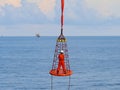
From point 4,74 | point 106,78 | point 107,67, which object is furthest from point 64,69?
point 107,67

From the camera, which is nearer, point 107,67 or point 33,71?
point 33,71

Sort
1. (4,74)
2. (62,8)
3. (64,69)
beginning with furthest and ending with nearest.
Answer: (4,74)
(64,69)
(62,8)

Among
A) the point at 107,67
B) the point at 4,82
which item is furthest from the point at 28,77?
the point at 107,67

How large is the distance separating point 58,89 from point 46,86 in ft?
20.5

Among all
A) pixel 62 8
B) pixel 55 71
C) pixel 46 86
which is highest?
pixel 62 8

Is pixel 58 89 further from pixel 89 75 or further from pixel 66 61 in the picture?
pixel 66 61

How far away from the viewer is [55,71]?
30859mm

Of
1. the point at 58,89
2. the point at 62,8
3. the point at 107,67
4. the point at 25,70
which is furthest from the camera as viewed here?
the point at 107,67

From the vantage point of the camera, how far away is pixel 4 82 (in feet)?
335

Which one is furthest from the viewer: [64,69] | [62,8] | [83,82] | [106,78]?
[106,78]

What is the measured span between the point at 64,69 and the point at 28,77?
80.3 metres

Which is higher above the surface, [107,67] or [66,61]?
[66,61]

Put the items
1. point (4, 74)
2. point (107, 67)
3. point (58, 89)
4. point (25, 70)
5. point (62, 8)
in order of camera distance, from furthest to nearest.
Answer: point (107, 67) < point (25, 70) < point (4, 74) < point (58, 89) < point (62, 8)

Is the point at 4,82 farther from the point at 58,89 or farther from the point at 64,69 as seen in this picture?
the point at 64,69
